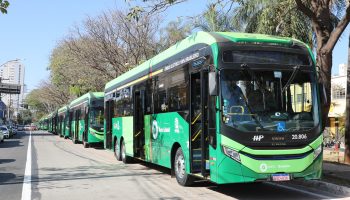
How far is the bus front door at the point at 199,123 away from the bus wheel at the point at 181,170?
1.97 ft

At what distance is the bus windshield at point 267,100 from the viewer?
30.3 feet

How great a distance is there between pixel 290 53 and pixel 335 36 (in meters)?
3.63

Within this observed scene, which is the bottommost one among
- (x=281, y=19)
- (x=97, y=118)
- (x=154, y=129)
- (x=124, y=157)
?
(x=124, y=157)

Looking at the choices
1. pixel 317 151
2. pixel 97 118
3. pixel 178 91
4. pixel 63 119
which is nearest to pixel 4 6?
pixel 178 91

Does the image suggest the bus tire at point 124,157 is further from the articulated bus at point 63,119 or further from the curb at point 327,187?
the articulated bus at point 63,119

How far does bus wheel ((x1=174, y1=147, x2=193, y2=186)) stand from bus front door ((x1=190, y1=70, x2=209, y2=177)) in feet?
1.97

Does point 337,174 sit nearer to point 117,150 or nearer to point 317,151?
point 317,151

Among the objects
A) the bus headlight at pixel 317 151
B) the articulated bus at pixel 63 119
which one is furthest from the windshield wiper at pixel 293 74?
the articulated bus at pixel 63 119

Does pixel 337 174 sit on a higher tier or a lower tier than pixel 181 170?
lower

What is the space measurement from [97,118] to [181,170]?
16887 millimetres

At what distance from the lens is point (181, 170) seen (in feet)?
37.7

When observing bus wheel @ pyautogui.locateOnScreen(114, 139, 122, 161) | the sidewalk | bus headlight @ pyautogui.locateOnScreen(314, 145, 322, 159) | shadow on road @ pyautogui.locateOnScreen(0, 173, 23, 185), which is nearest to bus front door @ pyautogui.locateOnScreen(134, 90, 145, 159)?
bus wheel @ pyautogui.locateOnScreen(114, 139, 122, 161)

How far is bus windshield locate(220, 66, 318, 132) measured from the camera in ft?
30.3

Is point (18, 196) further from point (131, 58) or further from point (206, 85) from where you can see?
point (131, 58)
